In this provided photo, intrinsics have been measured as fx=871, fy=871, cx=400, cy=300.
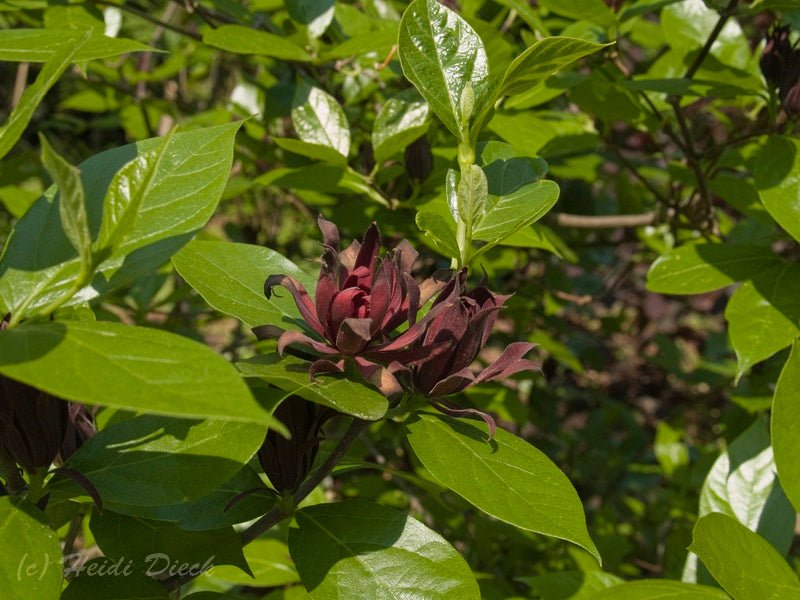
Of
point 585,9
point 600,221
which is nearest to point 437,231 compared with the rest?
point 585,9

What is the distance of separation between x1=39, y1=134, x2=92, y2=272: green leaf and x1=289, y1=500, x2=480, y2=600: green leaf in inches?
16.0

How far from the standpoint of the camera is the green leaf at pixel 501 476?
798 mm

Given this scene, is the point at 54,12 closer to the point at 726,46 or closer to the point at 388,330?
the point at 388,330

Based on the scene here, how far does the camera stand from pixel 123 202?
0.72m

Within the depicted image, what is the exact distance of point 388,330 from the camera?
0.85 meters

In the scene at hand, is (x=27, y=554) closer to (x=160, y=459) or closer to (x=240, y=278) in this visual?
(x=160, y=459)

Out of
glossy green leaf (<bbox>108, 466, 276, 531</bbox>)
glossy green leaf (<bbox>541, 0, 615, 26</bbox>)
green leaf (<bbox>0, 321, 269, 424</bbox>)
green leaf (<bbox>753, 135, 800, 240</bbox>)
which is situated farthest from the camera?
glossy green leaf (<bbox>541, 0, 615, 26</bbox>)

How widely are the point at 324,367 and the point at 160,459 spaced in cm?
17

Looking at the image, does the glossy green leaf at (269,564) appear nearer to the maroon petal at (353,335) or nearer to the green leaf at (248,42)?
the maroon petal at (353,335)

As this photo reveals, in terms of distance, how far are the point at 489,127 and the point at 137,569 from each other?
1000 mm

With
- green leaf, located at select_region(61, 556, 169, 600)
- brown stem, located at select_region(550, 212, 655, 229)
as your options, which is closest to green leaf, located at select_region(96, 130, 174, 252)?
green leaf, located at select_region(61, 556, 169, 600)

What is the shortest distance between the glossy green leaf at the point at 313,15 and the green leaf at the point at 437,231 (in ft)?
2.97

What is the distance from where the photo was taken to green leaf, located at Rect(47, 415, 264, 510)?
771 millimetres

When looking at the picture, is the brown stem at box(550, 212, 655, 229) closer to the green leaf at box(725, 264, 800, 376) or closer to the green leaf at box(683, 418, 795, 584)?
the green leaf at box(725, 264, 800, 376)
